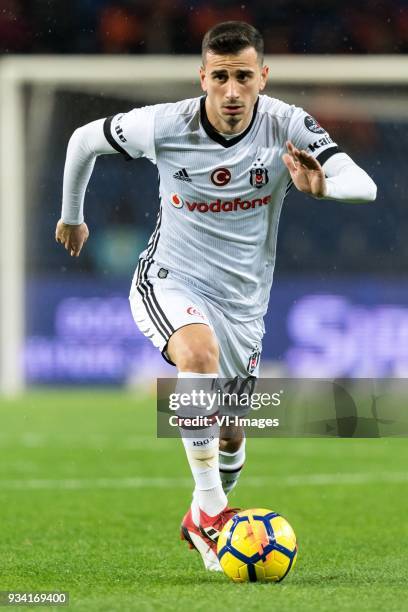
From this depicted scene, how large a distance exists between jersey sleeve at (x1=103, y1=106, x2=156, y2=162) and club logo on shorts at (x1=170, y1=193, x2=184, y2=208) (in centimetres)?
20

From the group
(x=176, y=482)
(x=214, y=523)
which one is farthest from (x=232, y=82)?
(x=176, y=482)

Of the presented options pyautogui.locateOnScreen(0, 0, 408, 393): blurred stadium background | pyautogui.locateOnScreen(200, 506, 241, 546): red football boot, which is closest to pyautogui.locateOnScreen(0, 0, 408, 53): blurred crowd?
pyautogui.locateOnScreen(0, 0, 408, 393): blurred stadium background

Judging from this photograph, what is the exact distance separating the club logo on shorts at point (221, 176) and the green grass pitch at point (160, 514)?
5.11 feet

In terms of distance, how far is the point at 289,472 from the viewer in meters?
9.38

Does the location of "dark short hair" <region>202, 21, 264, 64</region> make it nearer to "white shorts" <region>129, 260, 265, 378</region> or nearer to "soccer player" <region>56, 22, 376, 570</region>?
"soccer player" <region>56, 22, 376, 570</region>

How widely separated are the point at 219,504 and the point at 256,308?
3.16ft

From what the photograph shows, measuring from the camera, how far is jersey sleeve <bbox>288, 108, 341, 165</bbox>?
5.39 metres

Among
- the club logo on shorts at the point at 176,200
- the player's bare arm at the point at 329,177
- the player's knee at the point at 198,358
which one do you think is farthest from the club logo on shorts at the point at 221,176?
the player's knee at the point at 198,358

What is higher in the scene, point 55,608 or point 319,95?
point 319,95

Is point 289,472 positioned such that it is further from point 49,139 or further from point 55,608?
point 49,139

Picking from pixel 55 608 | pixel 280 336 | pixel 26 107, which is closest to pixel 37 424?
pixel 280 336

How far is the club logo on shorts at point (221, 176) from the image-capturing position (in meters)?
5.50

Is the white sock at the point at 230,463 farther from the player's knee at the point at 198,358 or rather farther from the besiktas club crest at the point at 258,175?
the besiktas club crest at the point at 258,175

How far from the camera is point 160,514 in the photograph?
23.8 feet
